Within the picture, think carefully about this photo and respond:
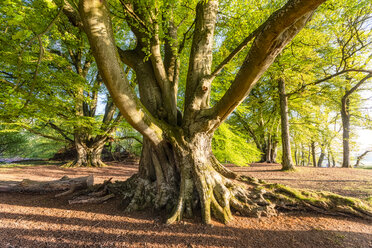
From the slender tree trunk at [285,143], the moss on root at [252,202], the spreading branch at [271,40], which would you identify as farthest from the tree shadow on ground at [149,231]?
the slender tree trunk at [285,143]

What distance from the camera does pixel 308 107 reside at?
9.96 metres

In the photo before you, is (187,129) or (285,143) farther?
(285,143)

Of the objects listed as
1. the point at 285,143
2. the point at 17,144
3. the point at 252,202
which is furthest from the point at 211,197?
the point at 17,144

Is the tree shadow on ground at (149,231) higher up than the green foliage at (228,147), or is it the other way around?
the green foliage at (228,147)

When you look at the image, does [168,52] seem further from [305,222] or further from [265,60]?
[305,222]

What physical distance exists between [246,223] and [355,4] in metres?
8.48

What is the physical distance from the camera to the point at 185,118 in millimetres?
3387

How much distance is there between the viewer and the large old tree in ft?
7.41

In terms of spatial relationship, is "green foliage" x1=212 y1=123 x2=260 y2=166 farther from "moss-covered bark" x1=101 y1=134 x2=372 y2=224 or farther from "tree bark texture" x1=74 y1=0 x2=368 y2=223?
"moss-covered bark" x1=101 y1=134 x2=372 y2=224

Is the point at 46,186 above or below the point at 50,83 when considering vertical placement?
below

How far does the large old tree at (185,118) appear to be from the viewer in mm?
2258

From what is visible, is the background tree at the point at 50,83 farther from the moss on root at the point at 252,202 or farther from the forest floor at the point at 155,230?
the moss on root at the point at 252,202

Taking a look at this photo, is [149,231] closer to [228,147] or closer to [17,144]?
[228,147]

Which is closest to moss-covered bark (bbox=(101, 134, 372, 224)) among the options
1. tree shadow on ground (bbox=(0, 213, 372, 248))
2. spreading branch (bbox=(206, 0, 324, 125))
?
tree shadow on ground (bbox=(0, 213, 372, 248))
